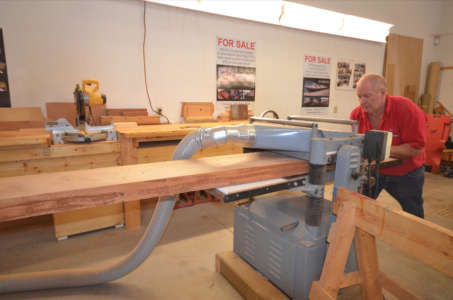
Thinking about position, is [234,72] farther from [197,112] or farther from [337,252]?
[337,252]

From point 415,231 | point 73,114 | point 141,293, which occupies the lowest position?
point 141,293

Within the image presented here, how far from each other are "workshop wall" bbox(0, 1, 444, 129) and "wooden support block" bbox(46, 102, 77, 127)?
0.20ft

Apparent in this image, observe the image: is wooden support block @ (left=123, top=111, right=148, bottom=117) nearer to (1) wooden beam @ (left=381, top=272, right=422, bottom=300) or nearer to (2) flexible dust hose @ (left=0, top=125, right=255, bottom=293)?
(2) flexible dust hose @ (left=0, top=125, right=255, bottom=293)

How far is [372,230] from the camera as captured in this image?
93 centimetres

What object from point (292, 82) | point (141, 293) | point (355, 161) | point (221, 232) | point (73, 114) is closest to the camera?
point (355, 161)

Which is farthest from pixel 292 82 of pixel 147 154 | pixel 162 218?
pixel 162 218

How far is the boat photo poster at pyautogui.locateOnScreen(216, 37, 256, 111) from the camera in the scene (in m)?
3.18

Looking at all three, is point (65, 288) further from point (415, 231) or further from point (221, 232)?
point (415, 231)

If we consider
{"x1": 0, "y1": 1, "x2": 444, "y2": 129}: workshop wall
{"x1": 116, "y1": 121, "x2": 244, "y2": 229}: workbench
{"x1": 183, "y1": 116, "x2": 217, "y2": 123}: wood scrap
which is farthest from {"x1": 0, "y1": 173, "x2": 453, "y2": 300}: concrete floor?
{"x1": 0, "y1": 1, "x2": 444, "y2": 129}: workshop wall

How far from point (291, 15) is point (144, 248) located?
10.1 ft

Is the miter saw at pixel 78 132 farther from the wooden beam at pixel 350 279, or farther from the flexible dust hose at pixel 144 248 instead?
the wooden beam at pixel 350 279

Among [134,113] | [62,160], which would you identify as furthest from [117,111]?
[62,160]

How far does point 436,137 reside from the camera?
4.04m

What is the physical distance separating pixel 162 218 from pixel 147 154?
123 cm
